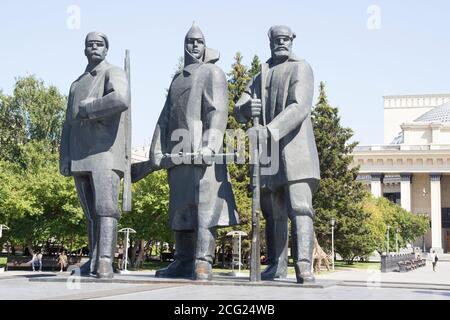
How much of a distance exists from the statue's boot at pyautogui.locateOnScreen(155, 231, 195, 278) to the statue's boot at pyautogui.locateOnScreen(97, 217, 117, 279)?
2.92 ft

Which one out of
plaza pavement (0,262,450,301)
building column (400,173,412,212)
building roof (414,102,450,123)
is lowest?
plaza pavement (0,262,450,301)

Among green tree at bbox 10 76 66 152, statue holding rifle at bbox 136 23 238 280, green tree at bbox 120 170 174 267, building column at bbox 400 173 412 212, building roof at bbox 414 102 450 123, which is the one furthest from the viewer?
building roof at bbox 414 102 450 123

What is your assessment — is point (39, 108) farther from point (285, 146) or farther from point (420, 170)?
point (420, 170)

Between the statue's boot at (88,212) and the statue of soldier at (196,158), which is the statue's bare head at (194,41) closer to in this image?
the statue of soldier at (196,158)

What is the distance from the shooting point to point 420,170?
251ft

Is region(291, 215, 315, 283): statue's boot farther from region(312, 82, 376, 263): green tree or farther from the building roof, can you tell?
the building roof

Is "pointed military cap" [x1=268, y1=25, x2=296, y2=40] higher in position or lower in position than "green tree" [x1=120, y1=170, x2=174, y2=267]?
Answer: higher

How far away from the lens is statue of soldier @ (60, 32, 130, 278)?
30.3 feet

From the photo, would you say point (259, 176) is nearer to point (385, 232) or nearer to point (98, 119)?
point (98, 119)

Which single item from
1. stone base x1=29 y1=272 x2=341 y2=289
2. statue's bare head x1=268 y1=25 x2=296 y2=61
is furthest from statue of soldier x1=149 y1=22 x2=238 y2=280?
statue's bare head x1=268 y1=25 x2=296 y2=61

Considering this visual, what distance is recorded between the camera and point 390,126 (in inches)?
3885

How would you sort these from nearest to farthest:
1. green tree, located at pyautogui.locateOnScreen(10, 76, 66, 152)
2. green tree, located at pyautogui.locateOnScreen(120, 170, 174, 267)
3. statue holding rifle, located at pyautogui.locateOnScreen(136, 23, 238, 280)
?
statue holding rifle, located at pyautogui.locateOnScreen(136, 23, 238, 280), green tree, located at pyautogui.locateOnScreen(120, 170, 174, 267), green tree, located at pyautogui.locateOnScreen(10, 76, 66, 152)

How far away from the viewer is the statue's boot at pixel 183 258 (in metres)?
9.83

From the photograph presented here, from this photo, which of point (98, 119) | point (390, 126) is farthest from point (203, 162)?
point (390, 126)
